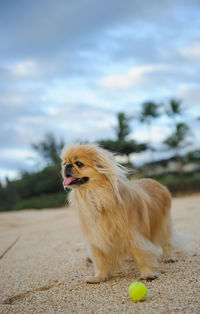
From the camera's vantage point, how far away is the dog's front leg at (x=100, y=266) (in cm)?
392

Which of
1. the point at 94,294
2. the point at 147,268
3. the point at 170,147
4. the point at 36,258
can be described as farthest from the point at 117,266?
the point at 170,147

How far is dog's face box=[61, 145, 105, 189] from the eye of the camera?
387cm

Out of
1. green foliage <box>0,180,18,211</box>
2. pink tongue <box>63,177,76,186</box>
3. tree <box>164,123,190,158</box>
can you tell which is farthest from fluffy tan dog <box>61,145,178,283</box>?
tree <box>164,123,190,158</box>

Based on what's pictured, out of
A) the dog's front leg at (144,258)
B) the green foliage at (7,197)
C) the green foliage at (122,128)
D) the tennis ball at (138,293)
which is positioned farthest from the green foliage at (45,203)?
the tennis ball at (138,293)

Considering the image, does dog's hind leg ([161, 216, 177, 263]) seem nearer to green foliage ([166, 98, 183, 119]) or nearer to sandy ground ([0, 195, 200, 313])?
sandy ground ([0, 195, 200, 313])

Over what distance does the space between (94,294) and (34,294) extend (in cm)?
72

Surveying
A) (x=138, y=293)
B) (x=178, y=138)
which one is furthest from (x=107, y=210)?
(x=178, y=138)

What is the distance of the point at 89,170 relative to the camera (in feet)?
12.7

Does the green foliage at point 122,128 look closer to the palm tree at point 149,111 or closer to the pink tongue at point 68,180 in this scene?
the palm tree at point 149,111

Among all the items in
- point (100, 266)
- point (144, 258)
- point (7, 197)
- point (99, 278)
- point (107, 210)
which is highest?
point (107, 210)

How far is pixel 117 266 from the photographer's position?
3.97 meters

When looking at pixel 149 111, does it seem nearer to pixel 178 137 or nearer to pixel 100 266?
pixel 178 137

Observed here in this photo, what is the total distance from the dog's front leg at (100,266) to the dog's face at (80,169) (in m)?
0.87

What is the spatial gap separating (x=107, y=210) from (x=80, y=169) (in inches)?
23.3
